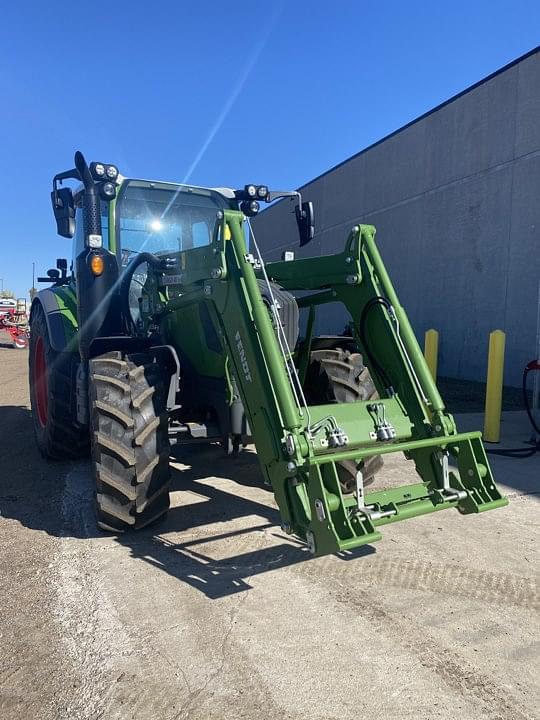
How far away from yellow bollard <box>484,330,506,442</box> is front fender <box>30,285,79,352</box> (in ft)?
17.2

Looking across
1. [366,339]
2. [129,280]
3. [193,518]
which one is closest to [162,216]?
[129,280]

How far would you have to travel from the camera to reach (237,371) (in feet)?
11.6

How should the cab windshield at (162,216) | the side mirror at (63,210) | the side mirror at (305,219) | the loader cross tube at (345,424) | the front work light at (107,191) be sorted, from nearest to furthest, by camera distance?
the loader cross tube at (345,424)
the front work light at (107,191)
the side mirror at (63,210)
the cab windshield at (162,216)
the side mirror at (305,219)

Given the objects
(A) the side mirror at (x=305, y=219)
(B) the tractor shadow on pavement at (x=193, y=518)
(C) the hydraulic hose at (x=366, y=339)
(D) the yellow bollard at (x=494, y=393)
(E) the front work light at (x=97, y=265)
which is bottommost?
(B) the tractor shadow on pavement at (x=193, y=518)

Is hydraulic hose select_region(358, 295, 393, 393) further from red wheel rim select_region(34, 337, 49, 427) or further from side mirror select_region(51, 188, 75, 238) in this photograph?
red wheel rim select_region(34, 337, 49, 427)

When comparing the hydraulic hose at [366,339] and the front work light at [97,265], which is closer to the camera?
the hydraulic hose at [366,339]

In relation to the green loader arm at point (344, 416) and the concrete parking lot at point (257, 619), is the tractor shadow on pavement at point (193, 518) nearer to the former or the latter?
the concrete parking lot at point (257, 619)

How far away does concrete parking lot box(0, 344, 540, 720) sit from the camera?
2.29 metres

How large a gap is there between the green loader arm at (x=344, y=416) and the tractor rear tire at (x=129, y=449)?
66 cm

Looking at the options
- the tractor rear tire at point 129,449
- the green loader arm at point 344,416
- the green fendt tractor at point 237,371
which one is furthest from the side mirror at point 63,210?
the tractor rear tire at point 129,449

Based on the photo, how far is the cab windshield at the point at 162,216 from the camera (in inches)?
203

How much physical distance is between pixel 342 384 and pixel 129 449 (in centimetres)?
177

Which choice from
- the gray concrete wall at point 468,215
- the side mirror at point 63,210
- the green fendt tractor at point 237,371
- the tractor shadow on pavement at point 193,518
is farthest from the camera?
the gray concrete wall at point 468,215

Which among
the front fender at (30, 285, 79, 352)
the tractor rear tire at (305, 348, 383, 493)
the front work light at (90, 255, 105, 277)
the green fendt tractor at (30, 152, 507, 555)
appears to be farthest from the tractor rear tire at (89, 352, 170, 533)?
the front fender at (30, 285, 79, 352)
